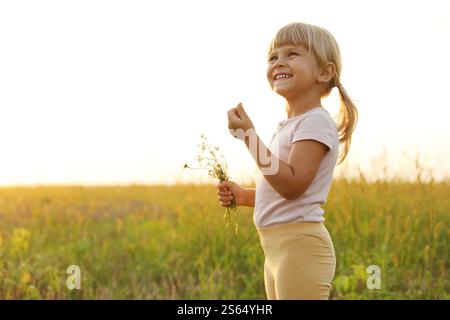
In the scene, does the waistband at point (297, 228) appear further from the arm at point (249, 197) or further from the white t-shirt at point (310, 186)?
the arm at point (249, 197)

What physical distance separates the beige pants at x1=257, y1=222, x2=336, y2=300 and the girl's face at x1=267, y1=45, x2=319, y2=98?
19.6 inches

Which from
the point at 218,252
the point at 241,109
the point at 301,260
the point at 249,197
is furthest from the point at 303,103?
the point at 218,252

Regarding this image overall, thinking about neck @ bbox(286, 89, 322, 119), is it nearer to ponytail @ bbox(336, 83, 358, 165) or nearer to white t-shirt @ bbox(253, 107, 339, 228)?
white t-shirt @ bbox(253, 107, 339, 228)

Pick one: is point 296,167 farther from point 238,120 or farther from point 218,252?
point 218,252

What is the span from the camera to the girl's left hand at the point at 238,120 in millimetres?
2088

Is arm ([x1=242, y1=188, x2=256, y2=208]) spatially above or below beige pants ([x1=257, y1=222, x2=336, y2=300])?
above

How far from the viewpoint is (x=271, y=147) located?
2271 millimetres

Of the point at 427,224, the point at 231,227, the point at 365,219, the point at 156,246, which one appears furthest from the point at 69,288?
the point at 427,224

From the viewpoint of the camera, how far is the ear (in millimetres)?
2227

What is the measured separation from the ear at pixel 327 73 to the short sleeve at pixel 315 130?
162 millimetres

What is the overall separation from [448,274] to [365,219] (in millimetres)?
665

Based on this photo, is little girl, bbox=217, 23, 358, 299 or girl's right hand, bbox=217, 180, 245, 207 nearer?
little girl, bbox=217, 23, 358, 299

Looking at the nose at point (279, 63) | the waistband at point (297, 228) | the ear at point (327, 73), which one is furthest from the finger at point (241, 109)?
the waistband at point (297, 228)

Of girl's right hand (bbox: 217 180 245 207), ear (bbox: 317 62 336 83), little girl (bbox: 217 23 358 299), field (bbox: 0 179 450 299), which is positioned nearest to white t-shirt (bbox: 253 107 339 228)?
little girl (bbox: 217 23 358 299)
